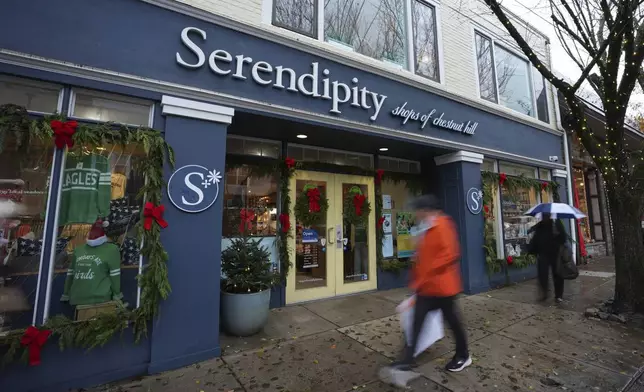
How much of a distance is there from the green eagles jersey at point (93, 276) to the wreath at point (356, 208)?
4002mm

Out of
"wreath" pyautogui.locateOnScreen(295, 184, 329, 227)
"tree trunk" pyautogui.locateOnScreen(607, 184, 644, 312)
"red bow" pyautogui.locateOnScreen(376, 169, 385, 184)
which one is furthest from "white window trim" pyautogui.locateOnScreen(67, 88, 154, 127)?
"tree trunk" pyautogui.locateOnScreen(607, 184, 644, 312)

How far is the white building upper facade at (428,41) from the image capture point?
16.1 ft

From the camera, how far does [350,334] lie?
4.16 m

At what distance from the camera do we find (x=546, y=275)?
Result: 5.59 meters

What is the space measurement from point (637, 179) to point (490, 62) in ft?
14.5

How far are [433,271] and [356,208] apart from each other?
11.1 ft

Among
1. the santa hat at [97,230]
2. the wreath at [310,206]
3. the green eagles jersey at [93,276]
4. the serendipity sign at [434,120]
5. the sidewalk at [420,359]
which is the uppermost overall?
the serendipity sign at [434,120]

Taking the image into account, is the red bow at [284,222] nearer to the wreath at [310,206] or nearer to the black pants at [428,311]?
the wreath at [310,206]

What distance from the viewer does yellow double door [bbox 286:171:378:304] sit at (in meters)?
5.60

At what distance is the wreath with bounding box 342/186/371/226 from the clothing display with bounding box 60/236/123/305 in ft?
13.1

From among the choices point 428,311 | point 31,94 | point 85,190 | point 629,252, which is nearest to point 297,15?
point 31,94

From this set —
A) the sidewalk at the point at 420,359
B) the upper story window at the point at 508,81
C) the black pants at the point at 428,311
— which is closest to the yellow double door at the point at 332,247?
the sidewalk at the point at 420,359

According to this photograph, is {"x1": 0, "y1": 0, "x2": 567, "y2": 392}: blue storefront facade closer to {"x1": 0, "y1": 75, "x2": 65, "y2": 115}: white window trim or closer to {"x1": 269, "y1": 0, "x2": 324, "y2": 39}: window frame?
{"x1": 0, "y1": 75, "x2": 65, "y2": 115}: white window trim

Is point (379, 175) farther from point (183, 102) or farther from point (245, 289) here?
Result: point (183, 102)
